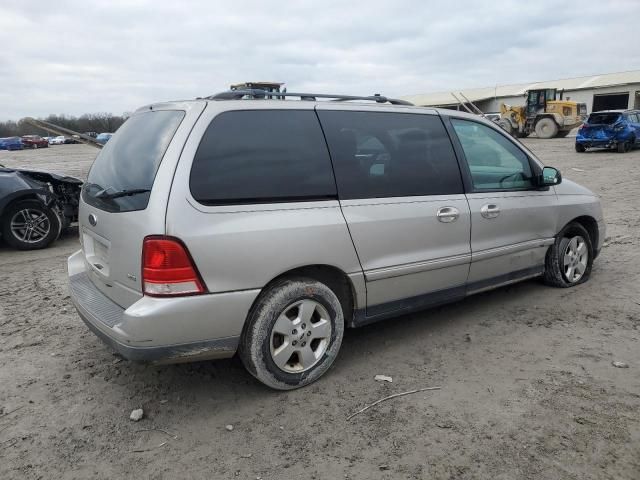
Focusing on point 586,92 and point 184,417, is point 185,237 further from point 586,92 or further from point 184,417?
point 586,92

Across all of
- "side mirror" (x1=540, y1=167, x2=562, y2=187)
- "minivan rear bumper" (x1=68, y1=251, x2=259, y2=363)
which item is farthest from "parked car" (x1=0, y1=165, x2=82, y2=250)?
"side mirror" (x1=540, y1=167, x2=562, y2=187)

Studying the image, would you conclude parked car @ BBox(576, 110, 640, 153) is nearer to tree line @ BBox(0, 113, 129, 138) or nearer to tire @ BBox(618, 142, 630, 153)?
tire @ BBox(618, 142, 630, 153)

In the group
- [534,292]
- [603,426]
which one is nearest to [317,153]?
[603,426]

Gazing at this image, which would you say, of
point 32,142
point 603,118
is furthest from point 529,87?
point 32,142

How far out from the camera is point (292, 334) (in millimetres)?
3061

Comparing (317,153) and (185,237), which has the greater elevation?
(317,153)

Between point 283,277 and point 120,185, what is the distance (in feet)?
3.63

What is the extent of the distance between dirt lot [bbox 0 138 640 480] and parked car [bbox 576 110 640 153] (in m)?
17.7

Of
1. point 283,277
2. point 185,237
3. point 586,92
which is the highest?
point 586,92

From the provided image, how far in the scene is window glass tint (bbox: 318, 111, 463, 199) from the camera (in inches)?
129

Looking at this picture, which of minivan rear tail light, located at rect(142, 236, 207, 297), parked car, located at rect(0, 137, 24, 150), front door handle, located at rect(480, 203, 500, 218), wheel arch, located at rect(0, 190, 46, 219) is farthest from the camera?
parked car, located at rect(0, 137, 24, 150)

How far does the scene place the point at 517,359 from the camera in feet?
11.5

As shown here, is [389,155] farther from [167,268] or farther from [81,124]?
[81,124]

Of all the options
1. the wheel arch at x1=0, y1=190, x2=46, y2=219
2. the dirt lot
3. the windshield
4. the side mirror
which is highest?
the windshield
